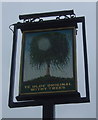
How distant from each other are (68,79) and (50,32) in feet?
2.44

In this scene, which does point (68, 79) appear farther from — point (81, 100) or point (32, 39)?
point (32, 39)

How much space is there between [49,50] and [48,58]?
0.11 m

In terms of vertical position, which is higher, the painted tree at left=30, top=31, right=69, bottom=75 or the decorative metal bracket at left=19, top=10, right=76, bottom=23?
the decorative metal bracket at left=19, top=10, right=76, bottom=23

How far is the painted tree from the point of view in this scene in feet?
14.8

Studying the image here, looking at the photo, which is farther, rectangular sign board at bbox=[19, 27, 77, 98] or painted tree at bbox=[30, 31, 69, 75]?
painted tree at bbox=[30, 31, 69, 75]

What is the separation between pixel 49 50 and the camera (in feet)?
15.2

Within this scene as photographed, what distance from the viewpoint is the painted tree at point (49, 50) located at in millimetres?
4523

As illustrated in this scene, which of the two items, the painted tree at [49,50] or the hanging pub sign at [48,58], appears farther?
the painted tree at [49,50]

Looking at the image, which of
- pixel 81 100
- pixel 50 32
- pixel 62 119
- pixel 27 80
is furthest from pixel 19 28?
pixel 62 119

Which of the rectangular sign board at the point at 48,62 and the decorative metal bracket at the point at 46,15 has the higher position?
the decorative metal bracket at the point at 46,15

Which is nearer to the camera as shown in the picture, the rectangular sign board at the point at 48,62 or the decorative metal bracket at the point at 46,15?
the rectangular sign board at the point at 48,62

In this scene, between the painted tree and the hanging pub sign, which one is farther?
the painted tree

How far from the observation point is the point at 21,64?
4633mm

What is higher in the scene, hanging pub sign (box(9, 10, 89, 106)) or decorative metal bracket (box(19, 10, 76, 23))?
decorative metal bracket (box(19, 10, 76, 23))
